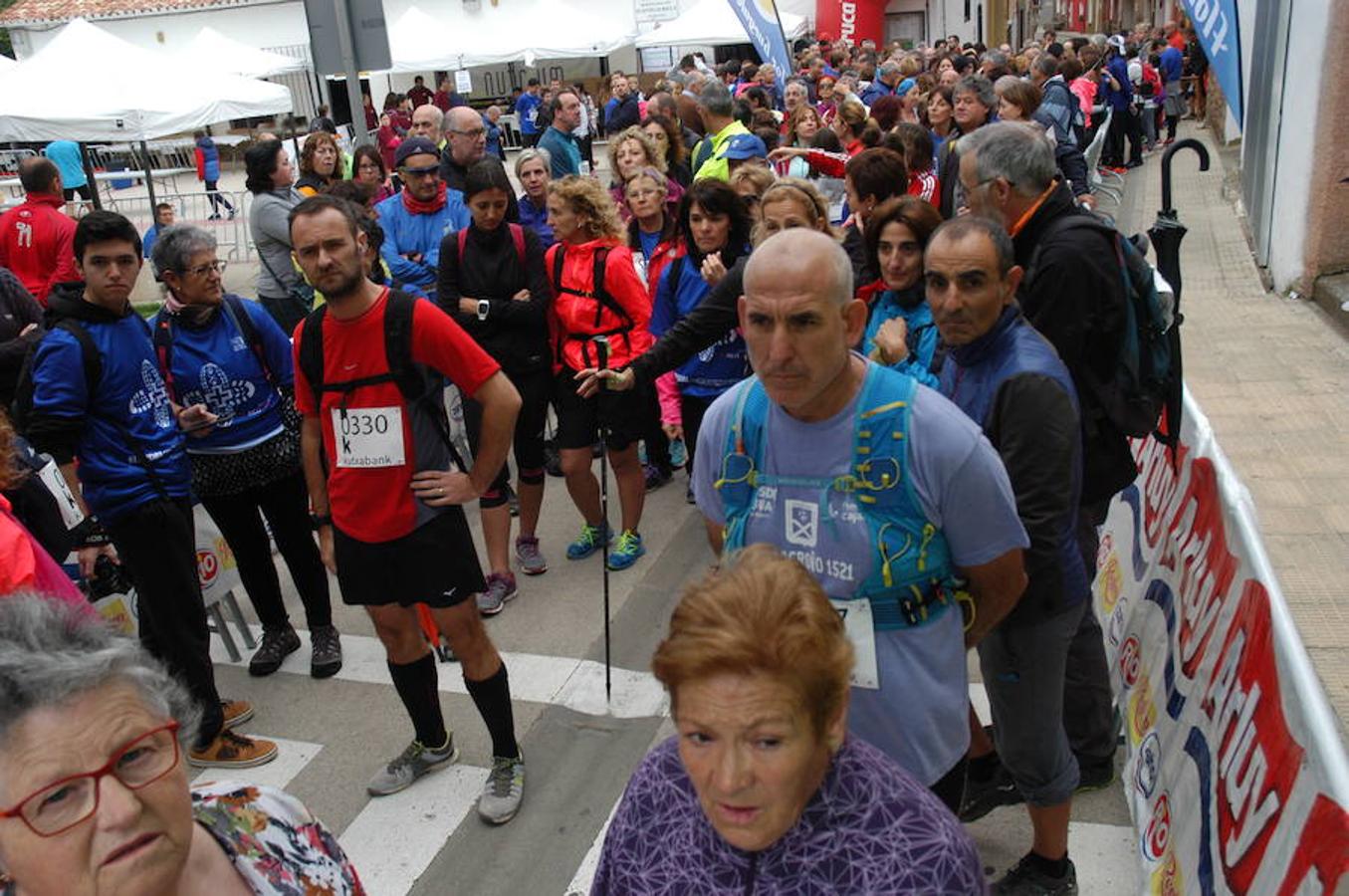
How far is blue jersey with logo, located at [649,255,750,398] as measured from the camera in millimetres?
5008

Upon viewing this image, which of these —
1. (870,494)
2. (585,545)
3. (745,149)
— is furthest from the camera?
(745,149)

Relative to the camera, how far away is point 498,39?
26.0m

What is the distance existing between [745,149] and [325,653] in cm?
454

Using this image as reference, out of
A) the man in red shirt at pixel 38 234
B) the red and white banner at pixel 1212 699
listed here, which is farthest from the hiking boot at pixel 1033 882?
the man in red shirt at pixel 38 234

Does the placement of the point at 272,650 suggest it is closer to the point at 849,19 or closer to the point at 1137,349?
the point at 1137,349

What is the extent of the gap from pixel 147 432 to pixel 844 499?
9.16 ft

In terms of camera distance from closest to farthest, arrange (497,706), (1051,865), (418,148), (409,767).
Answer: (1051,865) → (497,706) → (409,767) → (418,148)

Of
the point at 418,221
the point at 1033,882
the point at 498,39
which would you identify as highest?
the point at 498,39

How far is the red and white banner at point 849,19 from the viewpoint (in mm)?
33438

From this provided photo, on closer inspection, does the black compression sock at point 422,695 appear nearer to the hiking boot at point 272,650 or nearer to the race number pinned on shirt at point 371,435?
the race number pinned on shirt at point 371,435

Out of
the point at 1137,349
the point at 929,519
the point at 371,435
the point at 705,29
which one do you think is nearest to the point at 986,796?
the point at 1137,349

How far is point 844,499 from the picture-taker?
2213 millimetres

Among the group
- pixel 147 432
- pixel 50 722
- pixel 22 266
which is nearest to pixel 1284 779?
pixel 50 722

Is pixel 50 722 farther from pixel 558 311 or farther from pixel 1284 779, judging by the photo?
pixel 558 311
